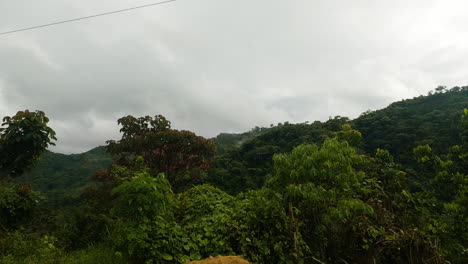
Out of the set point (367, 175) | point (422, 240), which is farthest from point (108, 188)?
point (422, 240)

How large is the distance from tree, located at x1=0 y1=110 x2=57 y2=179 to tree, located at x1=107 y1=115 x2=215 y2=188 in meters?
3.24

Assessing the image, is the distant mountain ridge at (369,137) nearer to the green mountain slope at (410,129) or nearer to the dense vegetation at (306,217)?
the green mountain slope at (410,129)

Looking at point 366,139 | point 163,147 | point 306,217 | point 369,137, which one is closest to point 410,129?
point 369,137

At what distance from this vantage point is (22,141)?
28.5 ft

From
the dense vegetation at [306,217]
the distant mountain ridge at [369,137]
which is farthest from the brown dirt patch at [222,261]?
the distant mountain ridge at [369,137]

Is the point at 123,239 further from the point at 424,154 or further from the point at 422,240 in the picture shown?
the point at 424,154

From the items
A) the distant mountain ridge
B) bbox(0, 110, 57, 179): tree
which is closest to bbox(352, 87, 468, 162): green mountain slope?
the distant mountain ridge

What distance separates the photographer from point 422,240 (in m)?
3.98

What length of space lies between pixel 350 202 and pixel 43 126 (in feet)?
31.0

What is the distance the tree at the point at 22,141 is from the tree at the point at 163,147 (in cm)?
324

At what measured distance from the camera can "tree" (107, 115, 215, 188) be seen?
1164cm

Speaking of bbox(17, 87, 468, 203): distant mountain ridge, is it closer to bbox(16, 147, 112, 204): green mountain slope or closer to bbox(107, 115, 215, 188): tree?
bbox(16, 147, 112, 204): green mountain slope

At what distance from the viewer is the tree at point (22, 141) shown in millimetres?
8484

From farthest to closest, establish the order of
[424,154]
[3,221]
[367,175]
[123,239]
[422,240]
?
[3,221]
[367,175]
[424,154]
[422,240]
[123,239]
